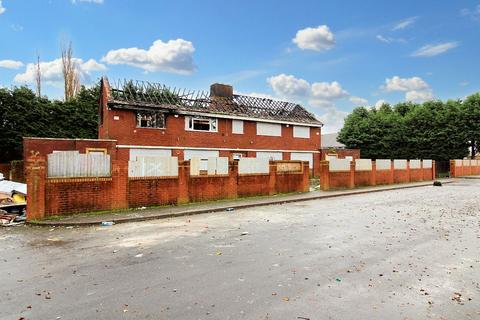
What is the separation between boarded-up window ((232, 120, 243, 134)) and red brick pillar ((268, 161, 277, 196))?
11.3m

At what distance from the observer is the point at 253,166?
1805 cm

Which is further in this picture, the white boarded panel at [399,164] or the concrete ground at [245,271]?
the white boarded panel at [399,164]

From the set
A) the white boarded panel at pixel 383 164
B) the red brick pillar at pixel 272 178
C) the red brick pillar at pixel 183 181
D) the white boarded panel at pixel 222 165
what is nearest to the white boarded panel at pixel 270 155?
the white boarded panel at pixel 383 164

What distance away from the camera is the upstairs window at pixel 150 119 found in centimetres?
2528

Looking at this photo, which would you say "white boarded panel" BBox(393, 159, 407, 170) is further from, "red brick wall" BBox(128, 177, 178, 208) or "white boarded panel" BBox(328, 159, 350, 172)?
"red brick wall" BBox(128, 177, 178, 208)

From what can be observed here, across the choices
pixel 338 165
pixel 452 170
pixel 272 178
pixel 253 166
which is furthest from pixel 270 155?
pixel 452 170

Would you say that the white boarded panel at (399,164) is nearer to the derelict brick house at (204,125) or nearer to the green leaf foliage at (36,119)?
the derelict brick house at (204,125)

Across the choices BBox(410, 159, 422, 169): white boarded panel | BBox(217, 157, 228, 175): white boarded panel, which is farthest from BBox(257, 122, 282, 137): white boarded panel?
BBox(217, 157, 228, 175): white boarded panel

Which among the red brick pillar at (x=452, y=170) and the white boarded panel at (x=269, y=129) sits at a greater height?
the white boarded panel at (x=269, y=129)

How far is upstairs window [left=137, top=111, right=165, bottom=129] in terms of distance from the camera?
2528 centimetres

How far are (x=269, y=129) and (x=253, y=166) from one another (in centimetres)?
1413

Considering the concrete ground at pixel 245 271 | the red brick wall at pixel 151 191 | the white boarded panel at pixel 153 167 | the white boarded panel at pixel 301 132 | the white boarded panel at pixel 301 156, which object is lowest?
the concrete ground at pixel 245 271

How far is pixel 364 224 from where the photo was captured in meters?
10.7

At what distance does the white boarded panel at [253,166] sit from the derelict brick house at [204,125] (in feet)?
33.7
